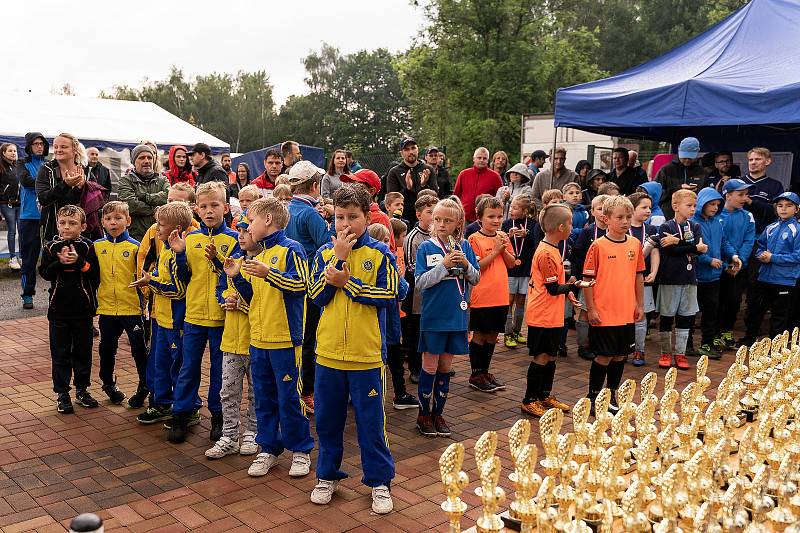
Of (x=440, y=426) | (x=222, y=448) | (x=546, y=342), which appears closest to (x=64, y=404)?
(x=222, y=448)

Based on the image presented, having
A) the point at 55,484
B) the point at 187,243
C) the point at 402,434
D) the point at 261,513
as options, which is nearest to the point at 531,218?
the point at 402,434

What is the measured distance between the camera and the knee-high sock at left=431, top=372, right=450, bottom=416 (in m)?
5.05

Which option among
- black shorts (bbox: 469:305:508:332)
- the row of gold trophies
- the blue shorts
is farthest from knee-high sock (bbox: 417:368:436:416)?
the row of gold trophies

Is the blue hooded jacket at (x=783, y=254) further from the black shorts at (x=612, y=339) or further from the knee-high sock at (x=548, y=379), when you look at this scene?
the knee-high sock at (x=548, y=379)

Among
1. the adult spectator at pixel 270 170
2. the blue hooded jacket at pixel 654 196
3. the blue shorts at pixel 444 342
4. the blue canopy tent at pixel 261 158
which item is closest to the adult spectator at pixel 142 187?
the adult spectator at pixel 270 170

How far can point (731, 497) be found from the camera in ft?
7.99

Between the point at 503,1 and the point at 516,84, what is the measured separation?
3.09 metres

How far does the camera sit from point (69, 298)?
5426 millimetres

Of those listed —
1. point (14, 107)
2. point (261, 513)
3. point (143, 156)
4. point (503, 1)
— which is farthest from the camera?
Answer: point (503, 1)

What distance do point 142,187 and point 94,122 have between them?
9.40 metres

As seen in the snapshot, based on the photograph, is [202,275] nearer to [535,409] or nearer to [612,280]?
[535,409]

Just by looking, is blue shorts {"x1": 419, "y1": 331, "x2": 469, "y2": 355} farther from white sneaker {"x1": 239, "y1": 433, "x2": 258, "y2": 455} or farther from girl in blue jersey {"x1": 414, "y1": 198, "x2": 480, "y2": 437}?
white sneaker {"x1": 239, "y1": 433, "x2": 258, "y2": 455}

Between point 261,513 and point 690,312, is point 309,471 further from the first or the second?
point 690,312

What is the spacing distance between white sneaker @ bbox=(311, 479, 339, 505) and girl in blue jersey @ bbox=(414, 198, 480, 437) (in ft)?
3.99
